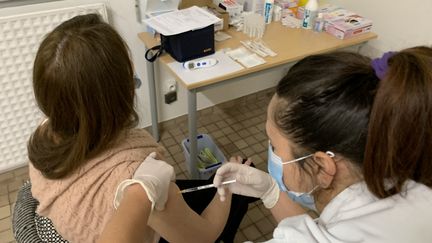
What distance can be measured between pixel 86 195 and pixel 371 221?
A: 599 millimetres

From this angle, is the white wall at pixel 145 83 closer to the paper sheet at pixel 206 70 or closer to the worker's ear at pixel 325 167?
the paper sheet at pixel 206 70

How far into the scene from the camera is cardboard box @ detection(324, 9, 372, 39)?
1.92 m

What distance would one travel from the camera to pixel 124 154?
0.87m

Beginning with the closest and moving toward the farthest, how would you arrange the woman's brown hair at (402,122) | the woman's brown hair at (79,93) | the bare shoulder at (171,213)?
the woman's brown hair at (402,122) < the woman's brown hair at (79,93) < the bare shoulder at (171,213)

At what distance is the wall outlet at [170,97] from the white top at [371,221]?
165cm

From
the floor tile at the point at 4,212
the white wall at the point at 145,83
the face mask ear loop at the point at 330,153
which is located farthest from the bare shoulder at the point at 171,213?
the floor tile at the point at 4,212

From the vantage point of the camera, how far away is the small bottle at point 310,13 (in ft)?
6.46

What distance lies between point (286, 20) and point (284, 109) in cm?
140

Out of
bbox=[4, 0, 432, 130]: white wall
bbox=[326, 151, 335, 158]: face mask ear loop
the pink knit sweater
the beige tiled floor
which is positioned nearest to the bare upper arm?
the pink knit sweater

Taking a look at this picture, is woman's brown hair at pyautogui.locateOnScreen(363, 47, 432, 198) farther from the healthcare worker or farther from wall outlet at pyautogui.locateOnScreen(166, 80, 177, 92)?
wall outlet at pyautogui.locateOnScreen(166, 80, 177, 92)

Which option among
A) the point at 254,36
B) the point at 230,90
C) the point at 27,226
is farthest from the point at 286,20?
the point at 27,226

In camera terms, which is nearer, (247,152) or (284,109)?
(284,109)

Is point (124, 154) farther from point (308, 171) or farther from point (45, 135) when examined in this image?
point (308, 171)

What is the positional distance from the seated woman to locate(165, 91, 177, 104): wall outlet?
1.43 m
